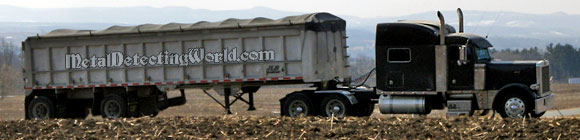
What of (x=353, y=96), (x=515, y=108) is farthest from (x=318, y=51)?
(x=515, y=108)

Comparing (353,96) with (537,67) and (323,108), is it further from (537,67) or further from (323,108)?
(537,67)

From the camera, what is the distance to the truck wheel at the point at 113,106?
84.9 ft

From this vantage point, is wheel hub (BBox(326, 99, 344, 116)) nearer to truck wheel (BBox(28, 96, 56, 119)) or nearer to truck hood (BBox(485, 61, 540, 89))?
truck hood (BBox(485, 61, 540, 89))

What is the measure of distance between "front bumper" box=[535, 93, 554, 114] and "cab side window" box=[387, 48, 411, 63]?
3127 millimetres

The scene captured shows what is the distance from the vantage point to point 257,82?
24500 mm

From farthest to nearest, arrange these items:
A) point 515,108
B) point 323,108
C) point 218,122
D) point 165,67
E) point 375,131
A: point 165,67 < point 323,108 < point 515,108 < point 218,122 < point 375,131

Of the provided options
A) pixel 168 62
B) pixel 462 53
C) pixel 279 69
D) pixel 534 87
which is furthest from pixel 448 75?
pixel 168 62

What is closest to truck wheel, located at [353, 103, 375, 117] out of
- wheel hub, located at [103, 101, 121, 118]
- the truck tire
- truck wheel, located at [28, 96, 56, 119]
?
wheel hub, located at [103, 101, 121, 118]

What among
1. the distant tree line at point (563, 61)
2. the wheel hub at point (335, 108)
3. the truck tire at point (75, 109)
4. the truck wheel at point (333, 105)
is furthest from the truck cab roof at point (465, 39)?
the distant tree line at point (563, 61)

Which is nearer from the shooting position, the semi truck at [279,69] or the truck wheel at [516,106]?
the truck wheel at [516,106]

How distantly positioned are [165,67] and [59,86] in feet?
11.3

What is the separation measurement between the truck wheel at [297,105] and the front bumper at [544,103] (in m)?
5.43

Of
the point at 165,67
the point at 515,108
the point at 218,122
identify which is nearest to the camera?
the point at 218,122

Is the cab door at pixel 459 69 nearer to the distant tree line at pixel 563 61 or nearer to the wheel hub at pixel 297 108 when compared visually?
the wheel hub at pixel 297 108
